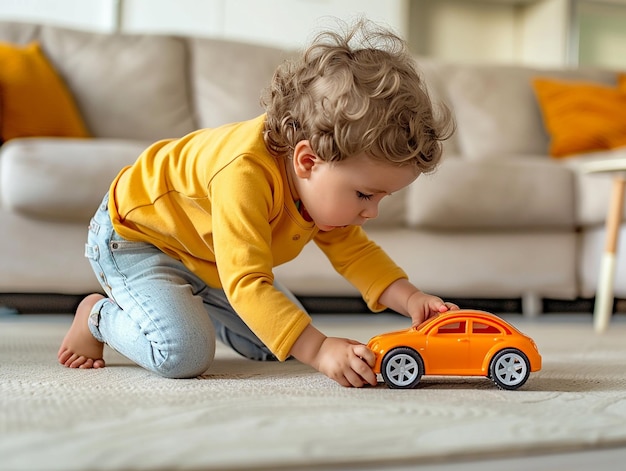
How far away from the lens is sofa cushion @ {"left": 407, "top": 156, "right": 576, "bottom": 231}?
7.05 ft

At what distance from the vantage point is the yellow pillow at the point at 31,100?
Result: 84.9 inches

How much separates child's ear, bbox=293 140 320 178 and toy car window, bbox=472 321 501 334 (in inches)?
11.8

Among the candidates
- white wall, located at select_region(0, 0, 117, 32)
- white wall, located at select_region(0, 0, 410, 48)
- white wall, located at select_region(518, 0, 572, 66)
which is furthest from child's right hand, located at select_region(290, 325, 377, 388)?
white wall, located at select_region(518, 0, 572, 66)

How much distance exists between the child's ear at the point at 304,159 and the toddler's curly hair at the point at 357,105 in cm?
1

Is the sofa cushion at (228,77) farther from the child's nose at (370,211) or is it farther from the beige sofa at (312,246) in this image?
the child's nose at (370,211)

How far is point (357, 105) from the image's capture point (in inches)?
37.0

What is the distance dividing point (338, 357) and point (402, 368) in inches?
3.4

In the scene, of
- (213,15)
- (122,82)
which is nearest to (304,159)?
(122,82)

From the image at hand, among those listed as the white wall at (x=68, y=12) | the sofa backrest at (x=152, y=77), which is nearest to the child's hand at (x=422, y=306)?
the sofa backrest at (x=152, y=77)

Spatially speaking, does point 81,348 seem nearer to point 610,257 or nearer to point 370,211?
point 370,211

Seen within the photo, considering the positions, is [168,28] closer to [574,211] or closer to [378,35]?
[574,211]

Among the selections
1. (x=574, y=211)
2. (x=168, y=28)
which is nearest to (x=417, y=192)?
(x=574, y=211)

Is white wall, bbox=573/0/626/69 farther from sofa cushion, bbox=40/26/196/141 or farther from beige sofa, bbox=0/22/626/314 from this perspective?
sofa cushion, bbox=40/26/196/141

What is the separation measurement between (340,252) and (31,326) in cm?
92
